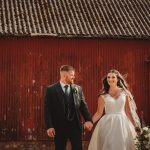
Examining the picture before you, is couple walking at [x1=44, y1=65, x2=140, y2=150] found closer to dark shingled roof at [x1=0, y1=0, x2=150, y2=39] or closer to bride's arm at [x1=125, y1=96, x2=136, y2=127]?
bride's arm at [x1=125, y1=96, x2=136, y2=127]

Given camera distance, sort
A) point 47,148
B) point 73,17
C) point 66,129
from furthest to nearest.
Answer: point 73,17 → point 47,148 → point 66,129

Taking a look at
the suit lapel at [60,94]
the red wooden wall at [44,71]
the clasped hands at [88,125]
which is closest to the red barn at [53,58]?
the red wooden wall at [44,71]

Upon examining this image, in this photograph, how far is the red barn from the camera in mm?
16875

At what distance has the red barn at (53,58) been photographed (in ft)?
55.4

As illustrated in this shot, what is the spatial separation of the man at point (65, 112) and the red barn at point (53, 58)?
316 inches

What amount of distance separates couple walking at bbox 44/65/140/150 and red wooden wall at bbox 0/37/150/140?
7756 millimetres

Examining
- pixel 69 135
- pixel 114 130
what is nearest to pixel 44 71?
pixel 114 130

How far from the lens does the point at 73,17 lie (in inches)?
750

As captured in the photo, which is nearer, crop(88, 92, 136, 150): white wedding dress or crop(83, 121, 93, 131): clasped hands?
crop(83, 121, 93, 131): clasped hands

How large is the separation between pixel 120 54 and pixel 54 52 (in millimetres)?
2180

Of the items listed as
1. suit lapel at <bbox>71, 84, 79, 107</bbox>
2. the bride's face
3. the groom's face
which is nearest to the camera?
the groom's face

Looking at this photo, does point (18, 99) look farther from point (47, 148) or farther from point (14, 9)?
point (14, 9)

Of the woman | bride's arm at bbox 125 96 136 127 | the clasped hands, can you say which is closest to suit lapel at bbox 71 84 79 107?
the clasped hands

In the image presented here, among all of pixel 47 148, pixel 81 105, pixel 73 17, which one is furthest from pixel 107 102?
pixel 73 17
